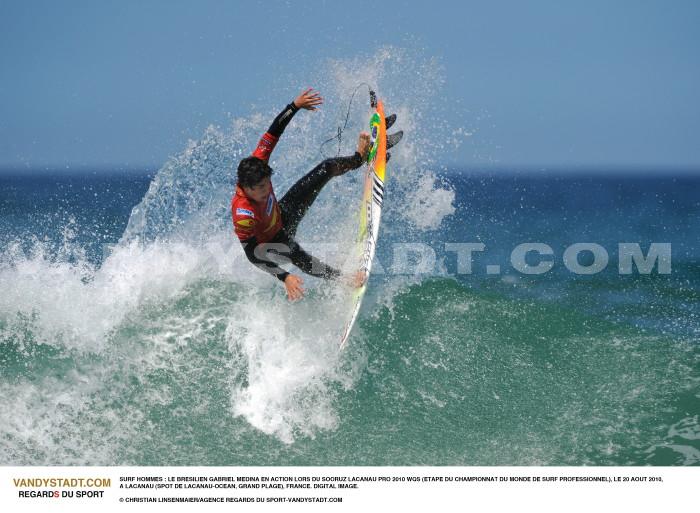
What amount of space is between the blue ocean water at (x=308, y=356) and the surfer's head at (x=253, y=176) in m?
1.78

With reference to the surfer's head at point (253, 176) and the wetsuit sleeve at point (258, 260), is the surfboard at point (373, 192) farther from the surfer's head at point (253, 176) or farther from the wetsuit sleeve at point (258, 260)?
the surfer's head at point (253, 176)

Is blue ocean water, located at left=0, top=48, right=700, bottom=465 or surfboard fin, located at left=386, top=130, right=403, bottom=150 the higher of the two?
surfboard fin, located at left=386, top=130, right=403, bottom=150

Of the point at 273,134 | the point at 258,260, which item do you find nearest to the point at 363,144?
the point at 273,134

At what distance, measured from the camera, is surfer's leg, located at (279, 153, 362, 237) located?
6.19m

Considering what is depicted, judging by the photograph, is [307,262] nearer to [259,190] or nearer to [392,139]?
[259,190]

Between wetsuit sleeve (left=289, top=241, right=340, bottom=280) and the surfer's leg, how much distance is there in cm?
25

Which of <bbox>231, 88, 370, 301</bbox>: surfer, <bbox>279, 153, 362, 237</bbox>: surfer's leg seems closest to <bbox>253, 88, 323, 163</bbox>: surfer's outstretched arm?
<bbox>231, 88, 370, 301</bbox>: surfer

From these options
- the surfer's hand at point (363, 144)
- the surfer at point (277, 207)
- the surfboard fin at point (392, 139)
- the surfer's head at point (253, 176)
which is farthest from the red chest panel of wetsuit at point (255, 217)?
the surfboard fin at point (392, 139)

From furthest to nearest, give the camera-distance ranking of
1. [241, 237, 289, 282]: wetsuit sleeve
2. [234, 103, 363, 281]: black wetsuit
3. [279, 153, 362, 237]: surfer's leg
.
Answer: [279, 153, 362, 237]: surfer's leg < [234, 103, 363, 281]: black wetsuit < [241, 237, 289, 282]: wetsuit sleeve

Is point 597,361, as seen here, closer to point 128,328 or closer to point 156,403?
point 156,403

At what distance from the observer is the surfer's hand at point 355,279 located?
21.1 feet

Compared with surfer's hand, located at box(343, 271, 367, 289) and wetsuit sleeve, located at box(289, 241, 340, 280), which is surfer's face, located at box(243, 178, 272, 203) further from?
surfer's hand, located at box(343, 271, 367, 289)
